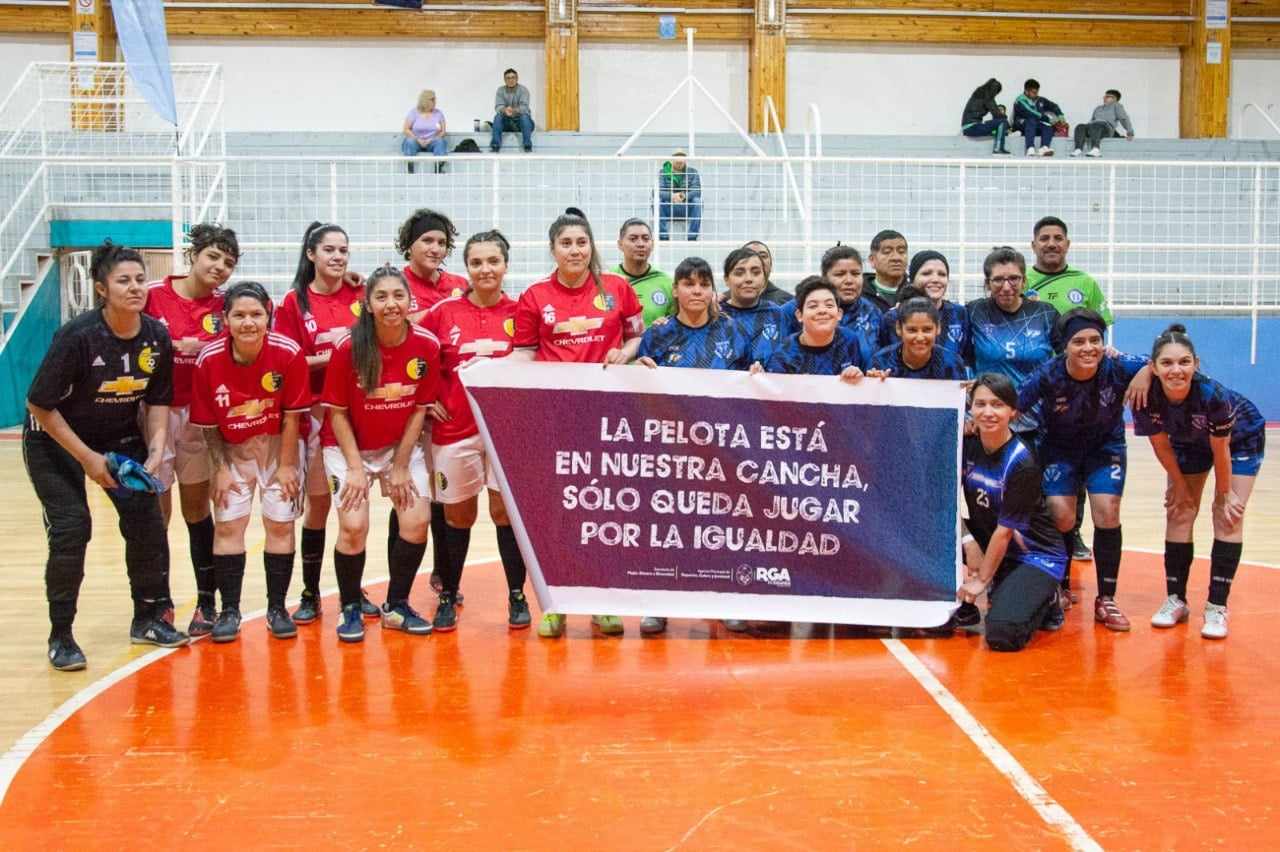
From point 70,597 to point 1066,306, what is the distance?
5.00 metres

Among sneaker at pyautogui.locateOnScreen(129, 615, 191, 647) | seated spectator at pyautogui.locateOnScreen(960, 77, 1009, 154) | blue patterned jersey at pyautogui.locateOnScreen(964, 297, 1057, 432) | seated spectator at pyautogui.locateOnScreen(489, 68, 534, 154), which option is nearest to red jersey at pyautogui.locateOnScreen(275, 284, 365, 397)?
sneaker at pyautogui.locateOnScreen(129, 615, 191, 647)

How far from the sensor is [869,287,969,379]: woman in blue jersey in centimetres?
542

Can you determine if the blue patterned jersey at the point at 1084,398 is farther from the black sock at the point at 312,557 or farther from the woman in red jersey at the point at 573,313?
the black sock at the point at 312,557

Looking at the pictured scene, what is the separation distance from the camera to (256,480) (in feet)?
17.6

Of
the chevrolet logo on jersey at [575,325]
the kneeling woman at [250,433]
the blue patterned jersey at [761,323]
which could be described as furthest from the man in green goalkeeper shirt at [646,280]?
the kneeling woman at [250,433]

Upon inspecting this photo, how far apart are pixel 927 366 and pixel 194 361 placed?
3195mm

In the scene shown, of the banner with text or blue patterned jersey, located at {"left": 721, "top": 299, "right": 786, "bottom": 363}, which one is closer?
the banner with text

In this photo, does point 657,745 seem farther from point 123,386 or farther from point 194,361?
point 194,361

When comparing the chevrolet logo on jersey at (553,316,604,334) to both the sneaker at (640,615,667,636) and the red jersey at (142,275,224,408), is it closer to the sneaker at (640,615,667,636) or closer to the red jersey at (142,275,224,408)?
the sneaker at (640,615,667,636)

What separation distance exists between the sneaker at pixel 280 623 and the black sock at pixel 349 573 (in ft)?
0.81

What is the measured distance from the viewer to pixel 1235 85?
21781 millimetres

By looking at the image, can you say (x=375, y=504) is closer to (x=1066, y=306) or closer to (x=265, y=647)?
(x=265, y=647)

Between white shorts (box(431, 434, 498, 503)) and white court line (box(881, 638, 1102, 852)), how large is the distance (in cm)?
194

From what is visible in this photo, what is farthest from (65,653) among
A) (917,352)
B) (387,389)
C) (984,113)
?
(984,113)
